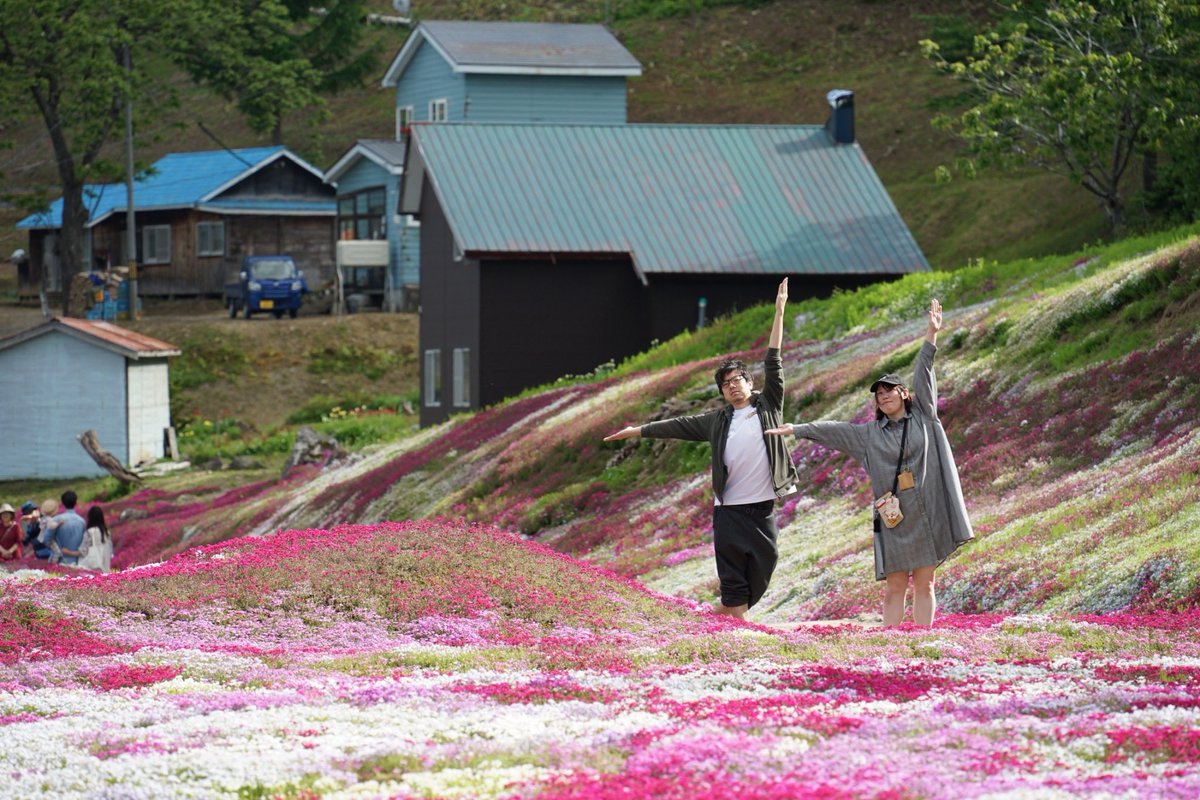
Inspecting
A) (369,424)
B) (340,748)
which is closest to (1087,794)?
(340,748)

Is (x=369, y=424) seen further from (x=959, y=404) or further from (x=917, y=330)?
(x=959, y=404)

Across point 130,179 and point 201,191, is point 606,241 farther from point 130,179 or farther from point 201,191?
point 201,191

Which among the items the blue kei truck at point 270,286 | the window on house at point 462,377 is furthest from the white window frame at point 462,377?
the blue kei truck at point 270,286

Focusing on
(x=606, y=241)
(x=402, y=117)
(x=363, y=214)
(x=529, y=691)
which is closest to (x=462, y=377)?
(x=606, y=241)

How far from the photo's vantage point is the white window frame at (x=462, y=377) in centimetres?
4969

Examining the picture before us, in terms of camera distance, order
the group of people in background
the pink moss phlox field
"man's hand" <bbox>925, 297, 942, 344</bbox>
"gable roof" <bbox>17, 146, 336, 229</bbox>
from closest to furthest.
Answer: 1. the pink moss phlox field
2. "man's hand" <bbox>925, 297, 942, 344</bbox>
3. the group of people in background
4. "gable roof" <bbox>17, 146, 336, 229</bbox>

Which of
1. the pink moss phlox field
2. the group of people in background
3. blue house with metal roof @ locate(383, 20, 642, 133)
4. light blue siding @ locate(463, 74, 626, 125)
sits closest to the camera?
the pink moss phlox field

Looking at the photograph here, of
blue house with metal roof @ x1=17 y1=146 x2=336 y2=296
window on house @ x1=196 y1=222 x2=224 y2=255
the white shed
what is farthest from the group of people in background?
window on house @ x1=196 y1=222 x2=224 y2=255

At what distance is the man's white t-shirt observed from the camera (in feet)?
49.6

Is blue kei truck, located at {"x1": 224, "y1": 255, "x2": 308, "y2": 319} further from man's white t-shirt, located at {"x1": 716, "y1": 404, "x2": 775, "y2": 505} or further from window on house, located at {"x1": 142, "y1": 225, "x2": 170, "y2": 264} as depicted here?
man's white t-shirt, located at {"x1": 716, "y1": 404, "x2": 775, "y2": 505}

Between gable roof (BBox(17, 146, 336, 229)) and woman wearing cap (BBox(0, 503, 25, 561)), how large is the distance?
46673 mm

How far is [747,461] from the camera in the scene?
15141 millimetres

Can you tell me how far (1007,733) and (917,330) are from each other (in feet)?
76.2

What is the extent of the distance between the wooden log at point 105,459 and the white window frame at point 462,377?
963cm
